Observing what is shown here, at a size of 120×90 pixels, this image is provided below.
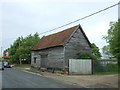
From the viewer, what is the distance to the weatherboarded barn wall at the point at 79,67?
26.5 meters

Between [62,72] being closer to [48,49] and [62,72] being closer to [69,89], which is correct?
[48,49]

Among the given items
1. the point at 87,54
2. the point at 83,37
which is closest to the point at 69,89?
the point at 87,54

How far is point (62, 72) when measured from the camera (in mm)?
27578

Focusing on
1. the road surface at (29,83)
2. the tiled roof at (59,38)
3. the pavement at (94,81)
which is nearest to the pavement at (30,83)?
the road surface at (29,83)

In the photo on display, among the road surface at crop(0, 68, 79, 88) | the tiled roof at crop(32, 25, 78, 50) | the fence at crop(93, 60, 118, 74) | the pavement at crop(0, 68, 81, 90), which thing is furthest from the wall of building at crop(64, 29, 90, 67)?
the road surface at crop(0, 68, 79, 88)

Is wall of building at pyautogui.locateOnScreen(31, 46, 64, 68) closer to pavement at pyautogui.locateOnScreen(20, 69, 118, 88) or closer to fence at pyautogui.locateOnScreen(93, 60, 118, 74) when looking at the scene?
fence at pyautogui.locateOnScreen(93, 60, 118, 74)

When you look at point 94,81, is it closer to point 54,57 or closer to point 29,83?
point 29,83

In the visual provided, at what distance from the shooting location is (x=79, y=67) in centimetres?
2655

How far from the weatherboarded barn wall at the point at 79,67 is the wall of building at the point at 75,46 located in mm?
1913

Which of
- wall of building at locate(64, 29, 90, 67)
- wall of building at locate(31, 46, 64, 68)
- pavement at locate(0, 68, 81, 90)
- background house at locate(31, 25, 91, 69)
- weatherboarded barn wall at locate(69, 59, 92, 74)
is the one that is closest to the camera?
pavement at locate(0, 68, 81, 90)

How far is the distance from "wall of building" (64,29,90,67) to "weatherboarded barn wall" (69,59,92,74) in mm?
1913

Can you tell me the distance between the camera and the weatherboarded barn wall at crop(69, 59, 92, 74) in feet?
86.8

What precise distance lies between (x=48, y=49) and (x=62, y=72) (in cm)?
719

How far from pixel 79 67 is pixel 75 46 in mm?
4523
